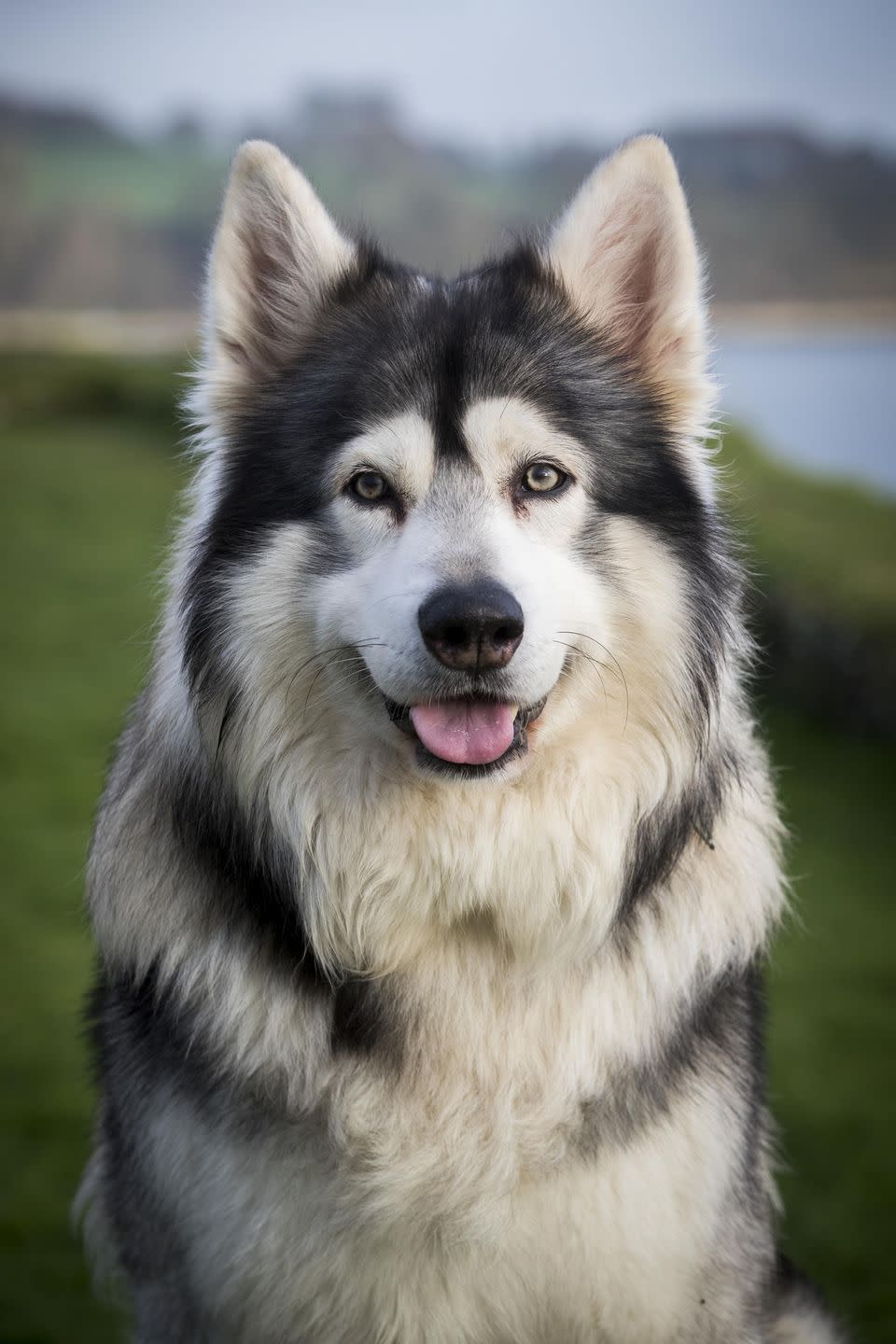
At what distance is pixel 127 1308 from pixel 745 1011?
1.65m

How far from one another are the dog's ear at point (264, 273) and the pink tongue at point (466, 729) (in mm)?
744

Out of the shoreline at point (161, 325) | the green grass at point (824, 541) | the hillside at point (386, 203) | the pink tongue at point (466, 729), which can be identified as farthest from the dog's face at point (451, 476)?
the hillside at point (386, 203)

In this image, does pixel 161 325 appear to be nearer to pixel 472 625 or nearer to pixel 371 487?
pixel 371 487

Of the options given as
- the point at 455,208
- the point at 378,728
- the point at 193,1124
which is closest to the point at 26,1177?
the point at 193,1124

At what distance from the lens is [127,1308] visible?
2963 millimetres

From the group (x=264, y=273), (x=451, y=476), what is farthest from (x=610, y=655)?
(x=264, y=273)

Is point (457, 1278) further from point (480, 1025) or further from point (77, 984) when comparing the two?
point (77, 984)

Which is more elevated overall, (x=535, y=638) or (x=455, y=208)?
(x=455, y=208)

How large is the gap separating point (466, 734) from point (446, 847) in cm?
23

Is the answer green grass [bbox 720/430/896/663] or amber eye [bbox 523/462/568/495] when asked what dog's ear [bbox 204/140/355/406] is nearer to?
amber eye [bbox 523/462/568/495]

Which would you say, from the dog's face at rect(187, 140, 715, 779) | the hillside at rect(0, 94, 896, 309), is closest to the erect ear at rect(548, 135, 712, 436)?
the dog's face at rect(187, 140, 715, 779)

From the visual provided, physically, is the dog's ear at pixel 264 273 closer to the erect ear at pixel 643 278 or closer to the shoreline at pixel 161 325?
the erect ear at pixel 643 278

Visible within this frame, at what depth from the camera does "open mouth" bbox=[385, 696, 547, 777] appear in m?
2.01

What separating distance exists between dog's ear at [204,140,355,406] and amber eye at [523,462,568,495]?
54 cm
